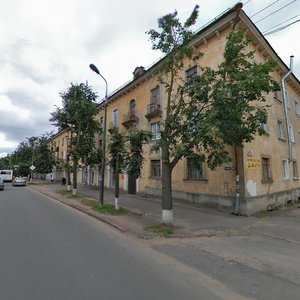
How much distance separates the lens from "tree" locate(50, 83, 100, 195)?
21969 millimetres

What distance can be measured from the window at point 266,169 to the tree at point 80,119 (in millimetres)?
13052

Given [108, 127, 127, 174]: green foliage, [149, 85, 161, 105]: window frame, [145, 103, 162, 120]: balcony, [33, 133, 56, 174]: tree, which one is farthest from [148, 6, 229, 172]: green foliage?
[33, 133, 56, 174]: tree

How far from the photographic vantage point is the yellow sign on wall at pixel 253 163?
14.3m

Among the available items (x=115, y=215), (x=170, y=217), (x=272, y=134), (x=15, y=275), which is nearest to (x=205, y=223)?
(x=170, y=217)

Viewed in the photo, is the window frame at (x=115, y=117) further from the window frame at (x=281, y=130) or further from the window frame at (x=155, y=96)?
the window frame at (x=281, y=130)

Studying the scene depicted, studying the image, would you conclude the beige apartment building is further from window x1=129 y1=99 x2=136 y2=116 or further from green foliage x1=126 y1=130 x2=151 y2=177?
green foliage x1=126 y1=130 x2=151 y2=177

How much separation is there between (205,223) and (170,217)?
168cm

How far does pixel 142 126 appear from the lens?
873 inches

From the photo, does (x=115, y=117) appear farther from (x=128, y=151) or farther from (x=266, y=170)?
(x=266, y=170)

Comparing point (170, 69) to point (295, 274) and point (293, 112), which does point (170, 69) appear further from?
point (293, 112)

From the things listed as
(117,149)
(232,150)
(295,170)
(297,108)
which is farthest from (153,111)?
(297,108)

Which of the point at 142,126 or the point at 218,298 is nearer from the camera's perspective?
the point at 218,298

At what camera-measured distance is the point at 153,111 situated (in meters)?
20.5

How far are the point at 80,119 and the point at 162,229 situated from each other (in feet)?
49.4
